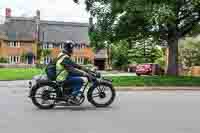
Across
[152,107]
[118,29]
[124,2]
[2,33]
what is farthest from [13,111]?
[2,33]

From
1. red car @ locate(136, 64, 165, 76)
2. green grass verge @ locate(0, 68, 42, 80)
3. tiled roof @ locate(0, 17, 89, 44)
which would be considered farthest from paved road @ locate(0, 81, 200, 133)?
tiled roof @ locate(0, 17, 89, 44)

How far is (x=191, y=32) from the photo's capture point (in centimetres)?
3725

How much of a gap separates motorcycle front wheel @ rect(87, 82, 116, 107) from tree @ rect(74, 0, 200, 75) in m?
14.4

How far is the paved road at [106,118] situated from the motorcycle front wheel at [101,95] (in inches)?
8.3

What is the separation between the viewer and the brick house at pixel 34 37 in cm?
9425

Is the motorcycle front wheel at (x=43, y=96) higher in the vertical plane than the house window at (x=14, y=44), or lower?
lower

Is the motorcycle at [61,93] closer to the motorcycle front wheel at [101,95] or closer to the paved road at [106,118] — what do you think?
the motorcycle front wheel at [101,95]

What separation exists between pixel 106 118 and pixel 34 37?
84.5 m

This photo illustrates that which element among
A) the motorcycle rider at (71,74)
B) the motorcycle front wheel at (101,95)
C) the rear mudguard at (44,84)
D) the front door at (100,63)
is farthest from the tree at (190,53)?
the rear mudguard at (44,84)

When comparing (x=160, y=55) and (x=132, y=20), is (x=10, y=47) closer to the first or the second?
(x=160, y=55)

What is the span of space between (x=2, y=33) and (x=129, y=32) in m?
62.0

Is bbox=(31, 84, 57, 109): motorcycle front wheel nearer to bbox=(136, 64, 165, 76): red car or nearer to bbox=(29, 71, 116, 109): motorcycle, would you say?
bbox=(29, 71, 116, 109): motorcycle

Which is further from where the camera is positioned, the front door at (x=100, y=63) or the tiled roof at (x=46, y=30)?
the front door at (x=100, y=63)

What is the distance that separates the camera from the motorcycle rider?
1431 cm
